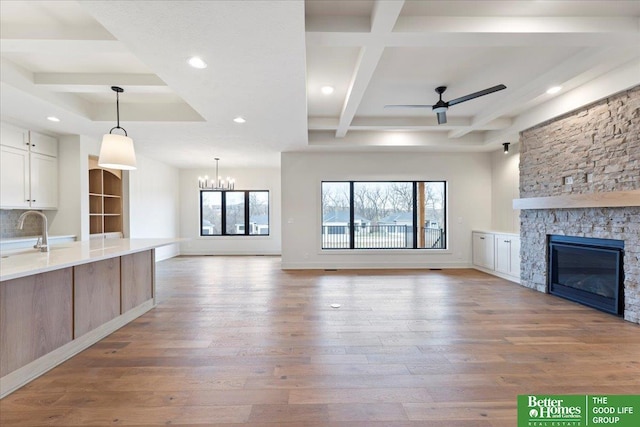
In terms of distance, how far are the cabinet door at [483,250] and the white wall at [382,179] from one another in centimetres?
19

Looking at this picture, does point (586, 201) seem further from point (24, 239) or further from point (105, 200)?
point (105, 200)

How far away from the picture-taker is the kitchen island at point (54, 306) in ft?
7.17

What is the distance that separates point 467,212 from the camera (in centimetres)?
695

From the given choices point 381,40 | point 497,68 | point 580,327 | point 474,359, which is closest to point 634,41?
point 497,68

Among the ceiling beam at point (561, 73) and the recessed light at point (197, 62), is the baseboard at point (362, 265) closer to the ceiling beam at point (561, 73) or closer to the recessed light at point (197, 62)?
the ceiling beam at point (561, 73)

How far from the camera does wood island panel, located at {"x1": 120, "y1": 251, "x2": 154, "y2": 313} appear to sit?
3566 mm

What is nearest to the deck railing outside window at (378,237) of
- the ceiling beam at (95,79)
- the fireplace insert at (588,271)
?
the fireplace insert at (588,271)

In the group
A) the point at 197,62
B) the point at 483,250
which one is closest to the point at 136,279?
the point at 197,62

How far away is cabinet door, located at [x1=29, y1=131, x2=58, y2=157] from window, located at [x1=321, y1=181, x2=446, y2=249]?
515 centimetres

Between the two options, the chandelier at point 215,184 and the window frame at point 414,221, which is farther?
the chandelier at point 215,184

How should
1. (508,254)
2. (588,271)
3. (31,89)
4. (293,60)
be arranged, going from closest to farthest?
(293,60)
(31,89)
(588,271)
(508,254)

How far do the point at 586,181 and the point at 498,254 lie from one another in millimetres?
2315

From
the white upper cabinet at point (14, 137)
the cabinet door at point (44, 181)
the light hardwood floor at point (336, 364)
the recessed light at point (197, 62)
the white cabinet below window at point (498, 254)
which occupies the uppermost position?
the recessed light at point (197, 62)

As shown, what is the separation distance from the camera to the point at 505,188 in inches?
252
